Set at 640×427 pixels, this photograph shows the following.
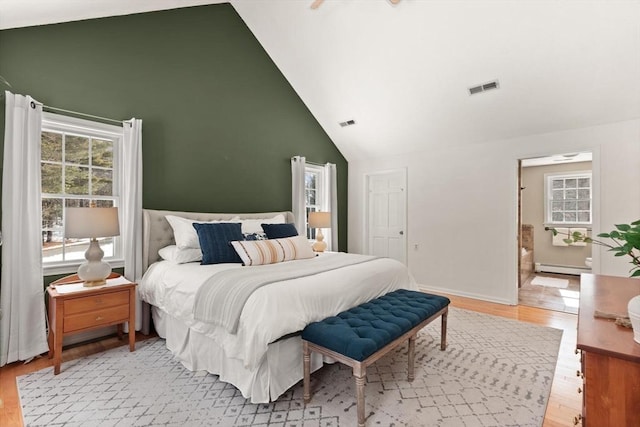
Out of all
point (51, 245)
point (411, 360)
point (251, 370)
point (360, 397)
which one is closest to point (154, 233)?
point (51, 245)

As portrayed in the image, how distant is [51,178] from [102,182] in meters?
0.39

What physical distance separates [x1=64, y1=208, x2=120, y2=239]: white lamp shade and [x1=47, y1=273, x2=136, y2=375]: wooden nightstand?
0.45 meters

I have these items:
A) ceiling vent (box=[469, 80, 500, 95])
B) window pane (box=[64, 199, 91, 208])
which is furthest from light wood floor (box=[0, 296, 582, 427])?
ceiling vent (box=[469, 80, 500, 95])

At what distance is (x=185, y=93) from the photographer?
11.5ft

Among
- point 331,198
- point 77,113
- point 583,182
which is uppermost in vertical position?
point 77,113

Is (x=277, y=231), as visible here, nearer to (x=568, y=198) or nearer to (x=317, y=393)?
Result: (x=317, y=393)

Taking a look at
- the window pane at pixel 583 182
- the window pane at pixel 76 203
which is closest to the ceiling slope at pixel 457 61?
the window pane at pixel 76 203

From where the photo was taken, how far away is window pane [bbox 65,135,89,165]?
283cm

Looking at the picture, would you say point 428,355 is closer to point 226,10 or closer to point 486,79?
point 486,79

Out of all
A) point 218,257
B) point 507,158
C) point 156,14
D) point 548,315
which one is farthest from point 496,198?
point 156,14

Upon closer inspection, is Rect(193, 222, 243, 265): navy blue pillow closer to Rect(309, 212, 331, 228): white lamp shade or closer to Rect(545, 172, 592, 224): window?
Rect(309, 212, 331, 228): white lamp shade

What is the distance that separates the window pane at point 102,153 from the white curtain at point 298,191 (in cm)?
238

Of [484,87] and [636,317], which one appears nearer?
[636,317]

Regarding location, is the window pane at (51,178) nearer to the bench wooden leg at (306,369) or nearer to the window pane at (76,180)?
the window pane at (76,180)
